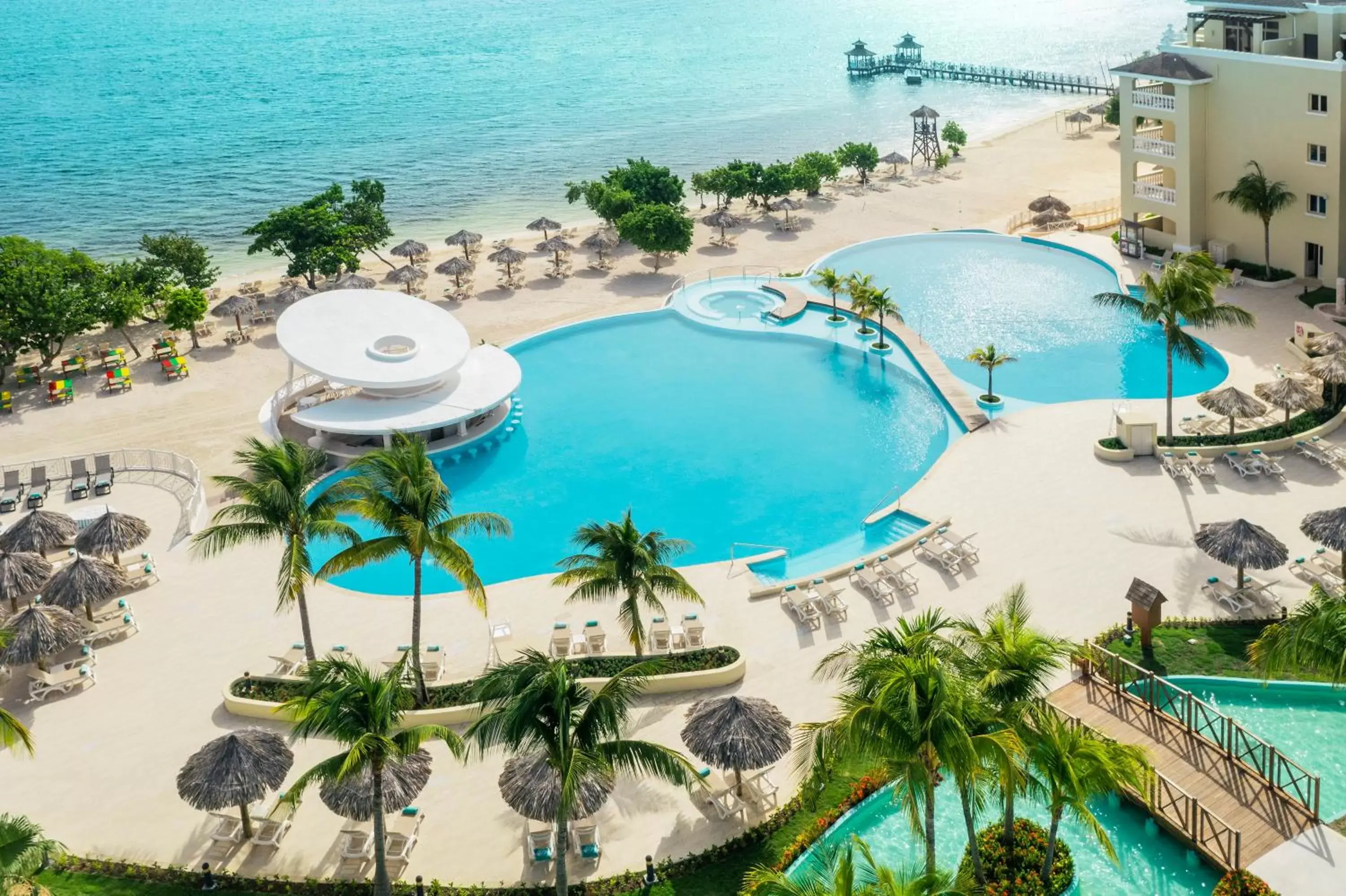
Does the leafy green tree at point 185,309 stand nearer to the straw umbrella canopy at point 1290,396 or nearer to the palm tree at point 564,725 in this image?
the palm tree at point 564,725

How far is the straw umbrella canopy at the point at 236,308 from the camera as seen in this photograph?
51.7 metres

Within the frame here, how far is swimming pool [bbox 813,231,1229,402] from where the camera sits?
43.3 m

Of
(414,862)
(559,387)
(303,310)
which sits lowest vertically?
(414,862)

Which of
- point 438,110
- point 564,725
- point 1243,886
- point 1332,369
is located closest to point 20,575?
point 564,725

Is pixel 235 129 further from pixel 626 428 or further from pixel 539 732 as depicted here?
pixel 539 732

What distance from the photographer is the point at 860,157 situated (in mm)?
73125

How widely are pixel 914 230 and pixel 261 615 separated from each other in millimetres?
41822

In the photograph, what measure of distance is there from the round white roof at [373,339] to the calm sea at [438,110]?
36.1 meters

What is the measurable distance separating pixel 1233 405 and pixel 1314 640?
55.4 feet

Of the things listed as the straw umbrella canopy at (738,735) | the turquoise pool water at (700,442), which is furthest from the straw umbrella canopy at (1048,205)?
the straw umbrella canopy at (738,735)

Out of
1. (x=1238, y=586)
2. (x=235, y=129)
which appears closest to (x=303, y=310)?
(x=1238, y=586)

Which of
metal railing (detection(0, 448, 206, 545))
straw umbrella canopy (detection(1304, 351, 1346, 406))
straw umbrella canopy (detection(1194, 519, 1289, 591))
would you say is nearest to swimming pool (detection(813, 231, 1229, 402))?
straw umbrella canopy (detection(1304, 351, 1346, 406))

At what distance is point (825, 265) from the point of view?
189 ft

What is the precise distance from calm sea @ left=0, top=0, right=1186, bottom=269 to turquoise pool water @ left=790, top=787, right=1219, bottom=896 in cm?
6242
